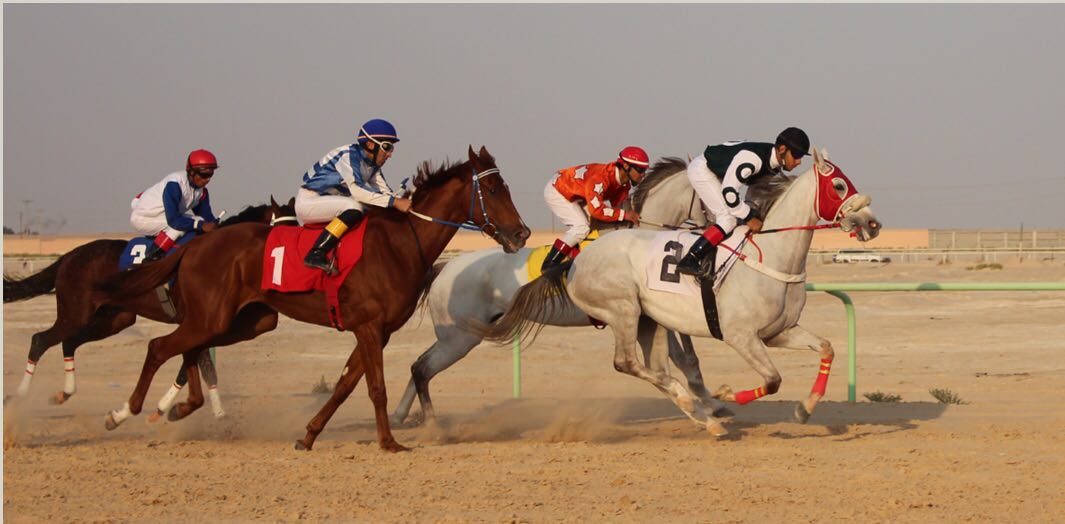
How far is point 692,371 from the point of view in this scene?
958 cm

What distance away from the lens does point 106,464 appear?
745 centimetres

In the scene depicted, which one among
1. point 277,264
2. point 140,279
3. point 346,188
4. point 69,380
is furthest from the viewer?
point 69,380

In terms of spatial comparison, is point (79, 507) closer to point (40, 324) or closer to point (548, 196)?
point (548, 196)

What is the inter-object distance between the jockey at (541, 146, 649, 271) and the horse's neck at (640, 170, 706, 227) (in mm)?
147

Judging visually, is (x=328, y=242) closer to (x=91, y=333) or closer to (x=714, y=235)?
(x=714, y=235)

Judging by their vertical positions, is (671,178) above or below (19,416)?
above

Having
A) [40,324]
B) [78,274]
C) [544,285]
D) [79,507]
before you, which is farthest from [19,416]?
[40,324]

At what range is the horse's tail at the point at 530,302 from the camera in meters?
8.95

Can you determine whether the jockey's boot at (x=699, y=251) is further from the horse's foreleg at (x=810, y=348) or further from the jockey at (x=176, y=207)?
the jockey at (x=176, y=207)

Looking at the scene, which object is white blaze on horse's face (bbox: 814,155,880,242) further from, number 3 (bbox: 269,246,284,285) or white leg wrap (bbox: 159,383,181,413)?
white leg wrap (bbox: 159,383,181,413)

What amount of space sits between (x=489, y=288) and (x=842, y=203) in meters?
2.88

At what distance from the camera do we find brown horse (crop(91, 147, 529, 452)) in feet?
26.5

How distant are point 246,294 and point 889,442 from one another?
14.5ft

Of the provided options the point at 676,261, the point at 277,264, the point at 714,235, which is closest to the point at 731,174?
the point at 714,235
